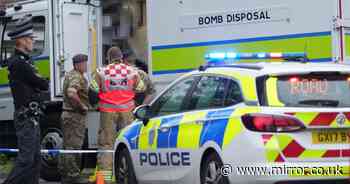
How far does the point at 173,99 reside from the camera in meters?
8.53

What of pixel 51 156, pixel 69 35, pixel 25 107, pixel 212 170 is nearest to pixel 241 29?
pixel 25 107

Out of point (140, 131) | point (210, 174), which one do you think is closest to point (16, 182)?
point (140, 131)

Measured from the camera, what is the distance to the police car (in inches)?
266

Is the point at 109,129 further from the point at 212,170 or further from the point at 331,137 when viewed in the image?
the point at 331,137

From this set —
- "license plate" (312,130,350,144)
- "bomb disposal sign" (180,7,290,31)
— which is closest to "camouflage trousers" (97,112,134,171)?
"bomb disposal sign" (180,7,290,31)

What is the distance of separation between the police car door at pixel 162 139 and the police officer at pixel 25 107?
1202 mm

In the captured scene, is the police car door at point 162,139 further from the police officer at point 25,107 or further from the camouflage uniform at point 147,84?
the camouflage uniform at point 147,84

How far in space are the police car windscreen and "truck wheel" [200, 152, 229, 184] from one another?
0.84 metres

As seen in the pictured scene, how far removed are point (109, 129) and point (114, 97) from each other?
1.49ft

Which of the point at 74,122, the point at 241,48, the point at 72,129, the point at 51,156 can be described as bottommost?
the point at 51,156

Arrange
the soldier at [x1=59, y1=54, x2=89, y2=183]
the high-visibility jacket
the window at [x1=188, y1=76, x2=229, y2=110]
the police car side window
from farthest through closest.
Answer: the soldier at [x1=59, y1=54, x2=89, y2=183] < the high-visibility jacket < the window at [x1=188, y1=76, x2=229, y2=110] < the police car side window

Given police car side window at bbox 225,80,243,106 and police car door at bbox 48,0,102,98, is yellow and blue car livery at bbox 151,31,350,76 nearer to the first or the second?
police car door at bbox 48,0,102,98

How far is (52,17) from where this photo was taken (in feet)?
40.4

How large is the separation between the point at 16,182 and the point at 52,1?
15.0ft
